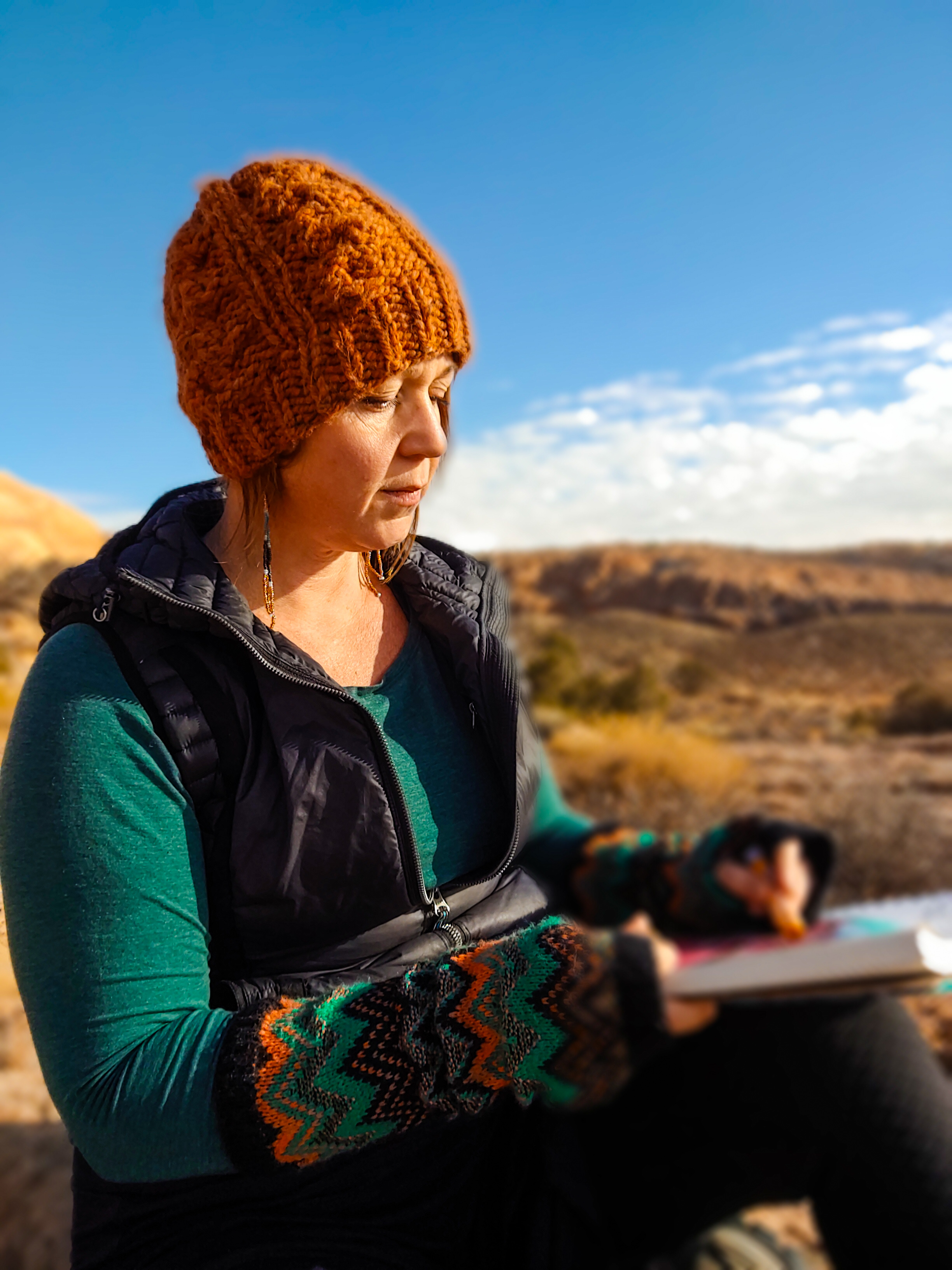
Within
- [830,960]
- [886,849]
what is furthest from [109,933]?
[886,849]

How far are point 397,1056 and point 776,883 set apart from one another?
0.52 meters

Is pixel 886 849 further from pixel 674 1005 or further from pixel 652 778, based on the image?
pixel 674 1005

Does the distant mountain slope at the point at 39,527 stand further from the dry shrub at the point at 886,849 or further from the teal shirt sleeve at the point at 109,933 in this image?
the teal shirt sleeve at the point at 109,933

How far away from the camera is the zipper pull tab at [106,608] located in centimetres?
127

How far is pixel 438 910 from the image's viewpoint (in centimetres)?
140

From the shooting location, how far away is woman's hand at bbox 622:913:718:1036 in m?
0.79

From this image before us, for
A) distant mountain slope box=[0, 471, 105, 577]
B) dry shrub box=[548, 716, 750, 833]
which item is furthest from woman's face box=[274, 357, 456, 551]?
distant mountain slope box=[0, 471, 105, 577]

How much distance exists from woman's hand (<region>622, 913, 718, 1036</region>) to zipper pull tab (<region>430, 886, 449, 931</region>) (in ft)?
2.02

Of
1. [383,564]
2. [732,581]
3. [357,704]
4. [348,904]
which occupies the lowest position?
[348,904]

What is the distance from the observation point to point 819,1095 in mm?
892

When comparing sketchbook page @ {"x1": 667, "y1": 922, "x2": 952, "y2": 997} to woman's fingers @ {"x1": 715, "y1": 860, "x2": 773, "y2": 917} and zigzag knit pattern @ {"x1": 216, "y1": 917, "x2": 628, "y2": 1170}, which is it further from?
zigzag knit pattern @ {"x1": 216, "y1": 917, "x2": 628, "y2": 1170}

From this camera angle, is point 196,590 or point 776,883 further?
point 196,590

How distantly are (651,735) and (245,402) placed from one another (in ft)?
29.5

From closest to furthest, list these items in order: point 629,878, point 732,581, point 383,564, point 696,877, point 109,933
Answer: point 696,877 < point 629,878 < point 109,933 < point 383,564 < point 732,581
